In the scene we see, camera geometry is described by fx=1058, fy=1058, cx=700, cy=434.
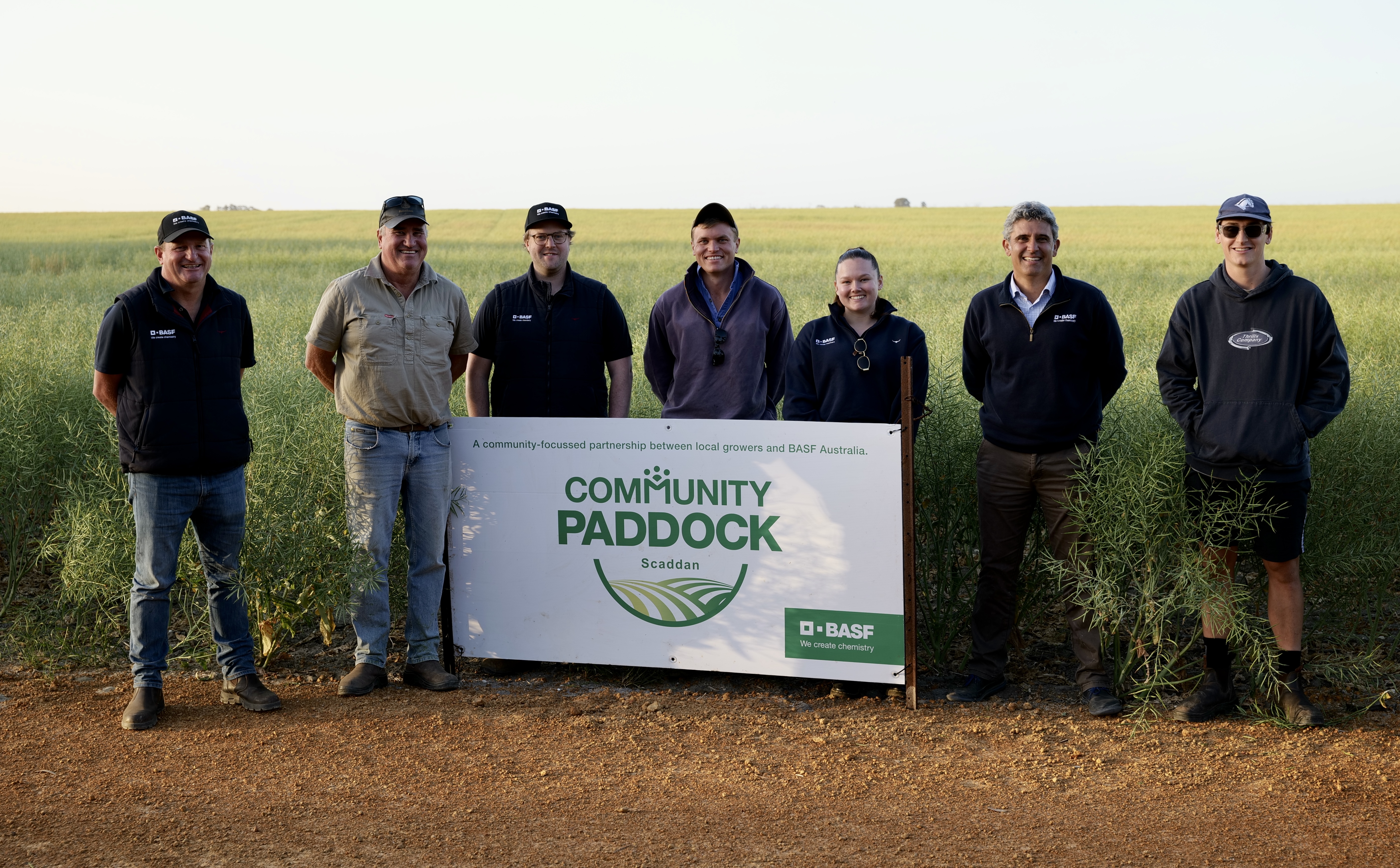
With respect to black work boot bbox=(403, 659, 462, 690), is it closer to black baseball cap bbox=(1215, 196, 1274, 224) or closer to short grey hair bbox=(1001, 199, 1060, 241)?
short grey hair bbox=(1001, 199, 1060, 241)

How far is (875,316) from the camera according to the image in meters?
5.10

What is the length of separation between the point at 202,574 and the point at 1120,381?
4.55m

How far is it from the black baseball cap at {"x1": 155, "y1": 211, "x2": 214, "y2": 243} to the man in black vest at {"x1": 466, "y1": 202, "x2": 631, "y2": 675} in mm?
1329

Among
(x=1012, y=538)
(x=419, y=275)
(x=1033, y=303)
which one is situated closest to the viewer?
(x=1033, y=303)

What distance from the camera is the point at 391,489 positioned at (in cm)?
514

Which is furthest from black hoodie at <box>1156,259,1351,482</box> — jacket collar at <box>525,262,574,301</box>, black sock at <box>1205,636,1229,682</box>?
jacket collar at <box>525,262,574,301</box>

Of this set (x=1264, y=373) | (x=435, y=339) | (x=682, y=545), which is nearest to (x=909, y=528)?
(x=682, y=545)

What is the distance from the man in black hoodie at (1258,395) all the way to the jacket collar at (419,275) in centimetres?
342

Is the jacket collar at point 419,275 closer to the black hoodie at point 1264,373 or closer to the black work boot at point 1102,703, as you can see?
the black hoodie at point 1264,373

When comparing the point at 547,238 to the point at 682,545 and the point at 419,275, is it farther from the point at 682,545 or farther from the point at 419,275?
the point at 682,545

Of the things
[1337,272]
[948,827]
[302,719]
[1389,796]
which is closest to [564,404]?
[302,719]

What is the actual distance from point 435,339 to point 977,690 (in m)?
3.11

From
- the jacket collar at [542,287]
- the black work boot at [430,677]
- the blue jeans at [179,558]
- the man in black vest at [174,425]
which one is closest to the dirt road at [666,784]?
the black work boot at [430,677]

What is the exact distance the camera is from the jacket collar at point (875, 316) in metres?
5.06
